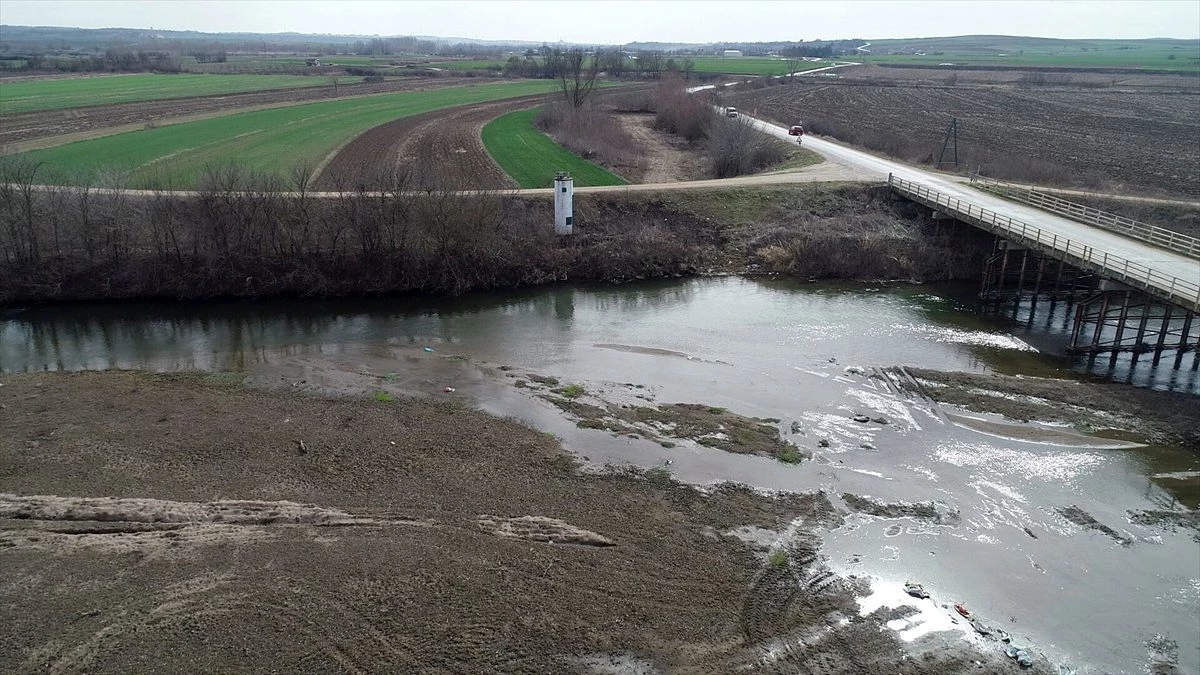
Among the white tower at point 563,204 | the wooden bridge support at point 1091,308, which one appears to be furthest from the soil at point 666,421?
the white tower at point 563,204

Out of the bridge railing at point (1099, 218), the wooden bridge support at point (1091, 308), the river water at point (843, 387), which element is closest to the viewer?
the river water at point (843, 387)

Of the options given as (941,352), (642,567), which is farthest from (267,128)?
(642,567)

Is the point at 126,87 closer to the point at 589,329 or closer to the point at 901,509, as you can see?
the point at 589,329

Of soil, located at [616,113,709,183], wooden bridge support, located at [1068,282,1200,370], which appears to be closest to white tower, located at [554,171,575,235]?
Result: soil, located at [616,113,709,183]

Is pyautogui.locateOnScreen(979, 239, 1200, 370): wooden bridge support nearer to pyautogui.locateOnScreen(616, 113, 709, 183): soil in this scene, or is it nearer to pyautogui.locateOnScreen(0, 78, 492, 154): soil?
pyautogui.locateOnScreen(616, 113, 709, 183): soil

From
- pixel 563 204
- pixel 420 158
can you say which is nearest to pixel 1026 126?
pixel 563 204

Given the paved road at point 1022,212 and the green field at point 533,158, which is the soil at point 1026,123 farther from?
the green field at point 533,158

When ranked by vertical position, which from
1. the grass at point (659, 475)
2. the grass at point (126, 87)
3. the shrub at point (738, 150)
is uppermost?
the grass at point (126, 87)
